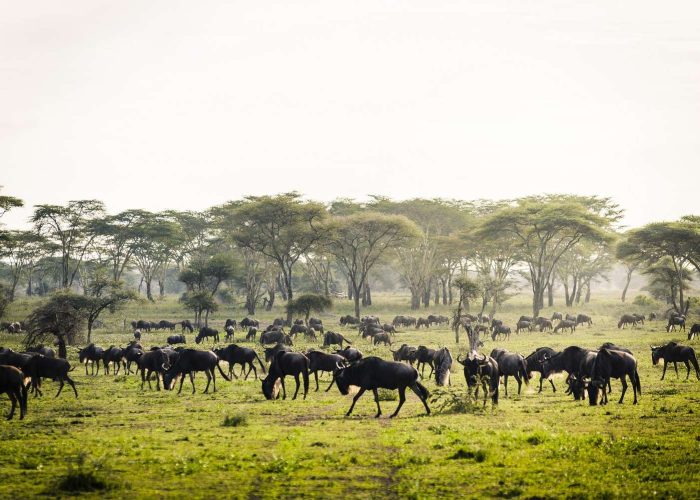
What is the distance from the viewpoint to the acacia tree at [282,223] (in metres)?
76.5

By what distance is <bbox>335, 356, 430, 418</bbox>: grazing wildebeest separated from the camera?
21.0 metres

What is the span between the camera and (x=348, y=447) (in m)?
16.0

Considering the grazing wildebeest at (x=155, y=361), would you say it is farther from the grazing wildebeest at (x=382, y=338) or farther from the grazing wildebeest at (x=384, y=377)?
the grazing wildebeest at (x=382, y=338)

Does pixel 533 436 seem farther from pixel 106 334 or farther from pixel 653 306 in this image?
pixel 653 306

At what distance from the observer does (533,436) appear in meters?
16.2

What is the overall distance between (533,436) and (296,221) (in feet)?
204

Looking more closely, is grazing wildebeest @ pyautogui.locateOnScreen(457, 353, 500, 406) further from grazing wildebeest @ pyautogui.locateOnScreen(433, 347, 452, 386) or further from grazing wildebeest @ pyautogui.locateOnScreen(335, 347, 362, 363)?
grazing wildebeest @ pyautogui.locateOnScreen(335, 347, 362, 363)

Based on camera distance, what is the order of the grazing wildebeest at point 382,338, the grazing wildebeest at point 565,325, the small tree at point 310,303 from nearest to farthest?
1. the grazing wildebeest at point 382,338
2. the grazing wildebeest at point 565,325
3. the small tree at point 310,303

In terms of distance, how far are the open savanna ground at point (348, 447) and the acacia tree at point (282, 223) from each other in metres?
50.4

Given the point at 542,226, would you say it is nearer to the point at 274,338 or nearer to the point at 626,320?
the point at 626,320

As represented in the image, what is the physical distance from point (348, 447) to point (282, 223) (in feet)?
204

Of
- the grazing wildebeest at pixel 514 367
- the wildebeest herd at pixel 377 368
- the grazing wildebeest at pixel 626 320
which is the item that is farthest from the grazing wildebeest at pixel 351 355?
the grazing wildebeest at pixel 626 320

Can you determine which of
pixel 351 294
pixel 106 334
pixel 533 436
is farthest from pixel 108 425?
pixel 351 294

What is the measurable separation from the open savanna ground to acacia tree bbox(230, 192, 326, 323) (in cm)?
5036
